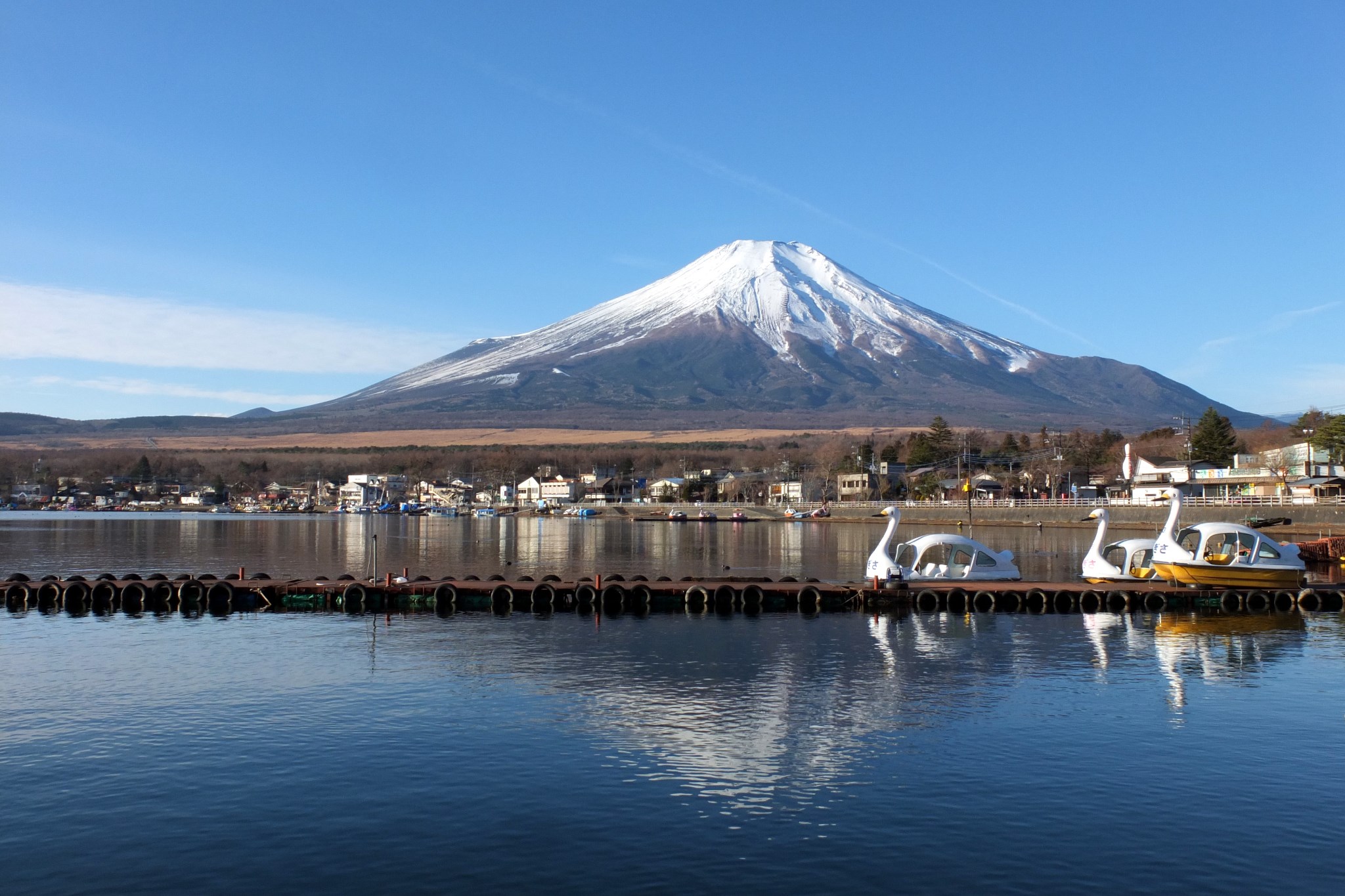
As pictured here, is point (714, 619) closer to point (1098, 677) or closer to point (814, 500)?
point (1098, 677)

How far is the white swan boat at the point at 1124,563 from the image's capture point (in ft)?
122

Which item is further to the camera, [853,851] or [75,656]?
[75,656]

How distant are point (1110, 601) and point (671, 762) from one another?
22507mm

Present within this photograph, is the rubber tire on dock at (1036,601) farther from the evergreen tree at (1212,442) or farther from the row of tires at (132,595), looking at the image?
the evergreen tree at (1212,442)

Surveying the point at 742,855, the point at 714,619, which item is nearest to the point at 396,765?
the point at 742,855

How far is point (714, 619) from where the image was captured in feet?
103

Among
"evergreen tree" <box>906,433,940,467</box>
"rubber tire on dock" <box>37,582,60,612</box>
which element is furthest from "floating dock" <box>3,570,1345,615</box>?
"evergreen tree" <box>906,433,940,467</box>

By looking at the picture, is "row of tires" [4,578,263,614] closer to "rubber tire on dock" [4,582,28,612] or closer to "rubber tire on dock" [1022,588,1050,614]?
"rubber tire on dock" [4,582,28,612]

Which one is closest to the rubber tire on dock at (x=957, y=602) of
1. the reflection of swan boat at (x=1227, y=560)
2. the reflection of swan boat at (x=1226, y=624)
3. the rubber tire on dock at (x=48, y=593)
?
the reflection of swan boat at (x=1226, y=624)

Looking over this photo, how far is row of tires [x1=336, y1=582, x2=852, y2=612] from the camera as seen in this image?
110 ft

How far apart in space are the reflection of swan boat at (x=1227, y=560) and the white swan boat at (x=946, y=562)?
4898 millimetres

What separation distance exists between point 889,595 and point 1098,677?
36.8ft

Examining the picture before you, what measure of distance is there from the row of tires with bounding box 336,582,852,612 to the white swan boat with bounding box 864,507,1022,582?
8.75ft

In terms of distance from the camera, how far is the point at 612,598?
1336 inches
